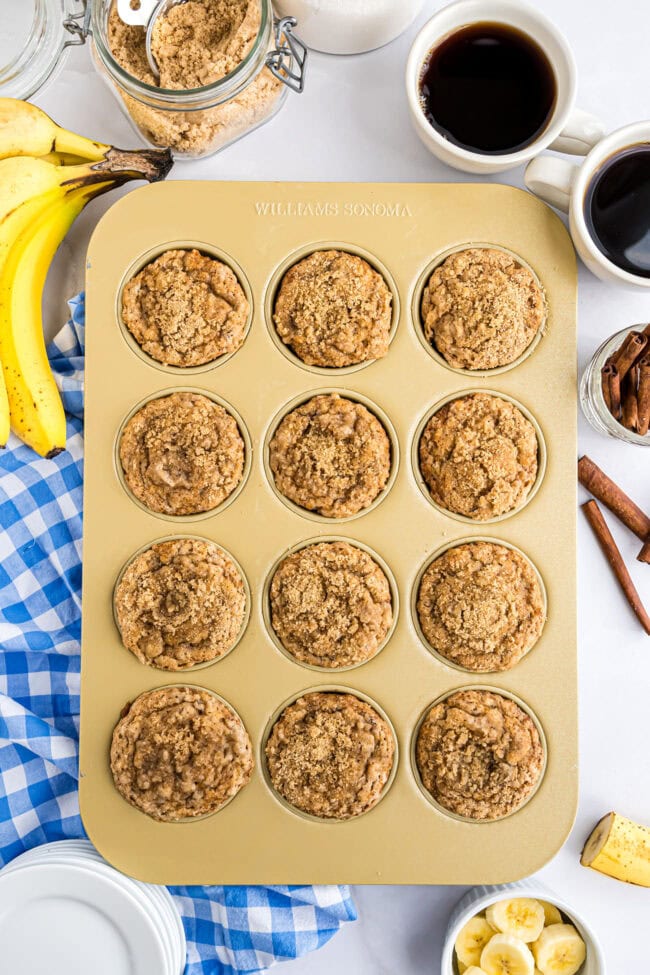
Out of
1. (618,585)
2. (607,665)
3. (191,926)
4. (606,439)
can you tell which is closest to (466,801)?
(607,665)

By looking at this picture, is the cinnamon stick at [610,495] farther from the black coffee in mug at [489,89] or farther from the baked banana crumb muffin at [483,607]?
the black coffee in mug at [489,89]

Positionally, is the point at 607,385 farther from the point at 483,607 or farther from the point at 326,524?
the point at 326,524

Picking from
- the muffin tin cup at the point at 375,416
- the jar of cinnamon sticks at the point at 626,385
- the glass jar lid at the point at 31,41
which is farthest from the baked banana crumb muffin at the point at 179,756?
the glass jar lid at the point at 31,41

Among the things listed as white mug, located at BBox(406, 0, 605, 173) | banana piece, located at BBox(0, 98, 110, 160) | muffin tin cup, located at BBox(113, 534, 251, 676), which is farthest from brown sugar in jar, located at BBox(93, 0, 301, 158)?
muffin tin cup, located at BBox(113, 534, 251, 676)

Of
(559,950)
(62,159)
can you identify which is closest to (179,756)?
(559,950)

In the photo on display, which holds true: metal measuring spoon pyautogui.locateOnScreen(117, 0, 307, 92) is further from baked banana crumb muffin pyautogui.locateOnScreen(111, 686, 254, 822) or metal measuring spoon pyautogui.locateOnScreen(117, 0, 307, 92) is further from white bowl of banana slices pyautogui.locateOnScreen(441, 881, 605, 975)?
white bowl of banana slices pyautogui.locateOnScreen(441, 881, 605, 975)

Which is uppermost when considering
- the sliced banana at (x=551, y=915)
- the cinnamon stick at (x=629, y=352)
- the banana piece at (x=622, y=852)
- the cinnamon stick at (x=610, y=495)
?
the cinnamon stick at (x=629, y=352)
